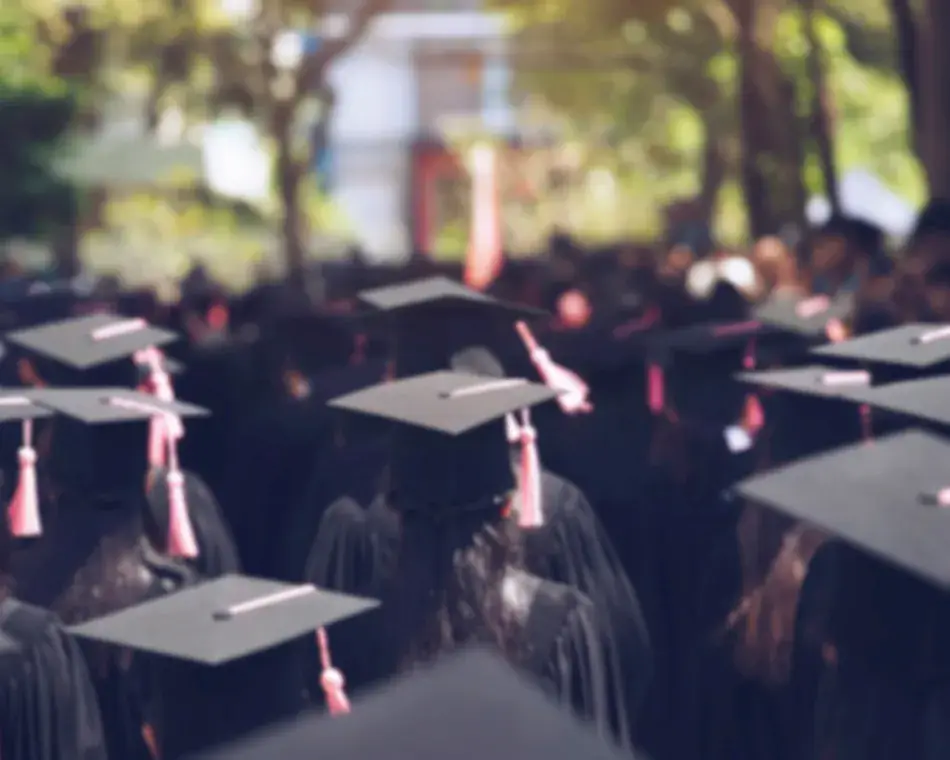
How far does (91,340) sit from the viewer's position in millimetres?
5758

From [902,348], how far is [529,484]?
118 centimetres

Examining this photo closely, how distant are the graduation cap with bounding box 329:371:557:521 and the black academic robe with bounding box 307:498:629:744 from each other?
0.20 metres

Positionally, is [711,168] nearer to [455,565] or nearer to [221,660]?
[455,565]

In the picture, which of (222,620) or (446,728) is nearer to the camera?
(446,728)

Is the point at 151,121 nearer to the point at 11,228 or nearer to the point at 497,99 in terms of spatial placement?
the point at 11,228

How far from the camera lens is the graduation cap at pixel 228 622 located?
359cm

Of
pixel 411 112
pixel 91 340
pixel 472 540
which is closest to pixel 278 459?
pixel 91 340

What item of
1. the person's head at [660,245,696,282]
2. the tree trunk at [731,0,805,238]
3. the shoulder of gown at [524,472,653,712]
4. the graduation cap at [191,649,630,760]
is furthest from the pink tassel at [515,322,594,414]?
the tree trunk at [731,0,805,238]

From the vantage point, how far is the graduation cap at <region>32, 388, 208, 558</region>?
4547 mm

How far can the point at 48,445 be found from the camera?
193 inches

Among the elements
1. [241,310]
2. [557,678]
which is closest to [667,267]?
[241,310]

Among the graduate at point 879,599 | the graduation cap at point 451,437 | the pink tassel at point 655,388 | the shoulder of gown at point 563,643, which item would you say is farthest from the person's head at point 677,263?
the graduate at point 879,599

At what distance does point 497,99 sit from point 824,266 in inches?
1457

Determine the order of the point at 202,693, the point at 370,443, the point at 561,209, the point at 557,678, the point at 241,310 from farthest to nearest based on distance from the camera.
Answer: the point at 561,209, the point at 241,310, the point at 370,443, the point at 557,678, the point at 202,693
